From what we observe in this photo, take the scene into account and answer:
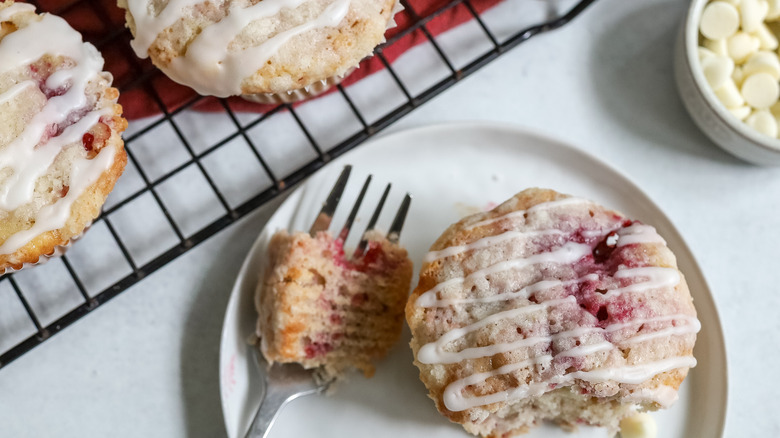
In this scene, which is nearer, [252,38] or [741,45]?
[252,38]

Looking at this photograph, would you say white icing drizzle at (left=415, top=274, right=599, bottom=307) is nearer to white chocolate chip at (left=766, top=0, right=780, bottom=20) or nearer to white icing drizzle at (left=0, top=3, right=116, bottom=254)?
white icing drizzle at (left=0, top=3, right=116, bottom=254)

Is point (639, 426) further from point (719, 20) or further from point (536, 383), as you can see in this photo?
point (719, 20)

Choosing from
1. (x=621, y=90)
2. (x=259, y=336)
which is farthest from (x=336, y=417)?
(x=621, y=90)

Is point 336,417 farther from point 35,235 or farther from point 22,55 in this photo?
point 22,55

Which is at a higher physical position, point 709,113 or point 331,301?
point 331,301

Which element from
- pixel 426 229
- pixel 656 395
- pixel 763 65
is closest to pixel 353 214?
Result: pixel 426 229

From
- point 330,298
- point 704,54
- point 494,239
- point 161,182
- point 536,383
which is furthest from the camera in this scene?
point 704,54

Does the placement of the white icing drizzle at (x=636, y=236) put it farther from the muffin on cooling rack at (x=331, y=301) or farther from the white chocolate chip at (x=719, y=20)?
the white chocolate chip at (x=719, y=20)

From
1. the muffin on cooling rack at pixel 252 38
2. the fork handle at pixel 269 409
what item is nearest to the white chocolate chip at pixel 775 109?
the muffin on cooling rack at pixel 252 38
